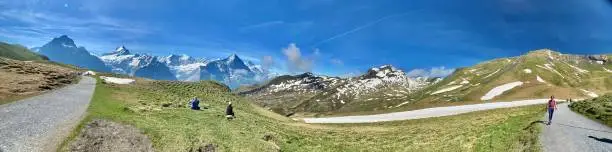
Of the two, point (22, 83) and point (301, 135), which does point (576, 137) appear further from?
point (22, 83)

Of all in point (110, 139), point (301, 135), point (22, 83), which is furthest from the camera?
point (22, 83)

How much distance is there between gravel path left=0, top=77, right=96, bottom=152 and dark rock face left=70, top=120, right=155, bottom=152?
4.89 feet

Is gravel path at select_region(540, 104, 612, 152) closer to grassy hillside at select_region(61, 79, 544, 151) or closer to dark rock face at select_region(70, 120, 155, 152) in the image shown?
grassy hillside at select_region(61, 79, 544, 151)

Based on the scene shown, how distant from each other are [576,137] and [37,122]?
4550 cm

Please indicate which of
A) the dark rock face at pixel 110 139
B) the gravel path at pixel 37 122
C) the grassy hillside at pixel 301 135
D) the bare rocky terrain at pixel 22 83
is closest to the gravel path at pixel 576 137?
the grassy hillside at pixel 301 135

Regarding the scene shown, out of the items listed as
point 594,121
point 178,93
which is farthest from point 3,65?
point 594,121

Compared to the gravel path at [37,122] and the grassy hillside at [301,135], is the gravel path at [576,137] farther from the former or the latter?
the gravel path at [37,122]

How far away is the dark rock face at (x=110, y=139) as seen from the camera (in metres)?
37.2

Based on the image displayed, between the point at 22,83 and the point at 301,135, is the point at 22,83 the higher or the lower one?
the higher one

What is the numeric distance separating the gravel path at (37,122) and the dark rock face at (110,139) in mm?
1491

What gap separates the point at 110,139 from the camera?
4022cm

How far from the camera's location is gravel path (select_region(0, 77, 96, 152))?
116 feet

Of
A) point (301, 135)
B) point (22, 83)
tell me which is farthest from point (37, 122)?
point (22, 83)

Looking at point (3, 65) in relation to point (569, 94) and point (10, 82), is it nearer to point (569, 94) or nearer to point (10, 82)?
point (10, 82)
